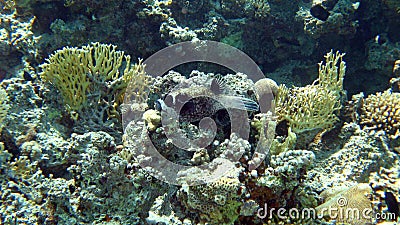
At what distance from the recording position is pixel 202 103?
10.1 ft

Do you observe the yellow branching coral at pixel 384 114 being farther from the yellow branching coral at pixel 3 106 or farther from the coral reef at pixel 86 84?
the yellow branching coral at pixel 3 106

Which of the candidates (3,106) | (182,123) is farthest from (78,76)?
(182,123)

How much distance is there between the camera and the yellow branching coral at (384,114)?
382 cm

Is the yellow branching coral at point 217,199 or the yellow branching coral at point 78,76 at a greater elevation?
the yellow branching coral at point 78,76

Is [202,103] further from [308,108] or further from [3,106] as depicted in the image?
[3,106]

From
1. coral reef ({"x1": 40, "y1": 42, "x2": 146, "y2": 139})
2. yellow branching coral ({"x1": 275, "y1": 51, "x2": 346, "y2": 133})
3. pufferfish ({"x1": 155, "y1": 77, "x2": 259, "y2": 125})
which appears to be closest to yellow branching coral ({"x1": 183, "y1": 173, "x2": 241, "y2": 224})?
pufferfish ({"x1": 155, "y1": 77, "x2": 259, "y2": 125})

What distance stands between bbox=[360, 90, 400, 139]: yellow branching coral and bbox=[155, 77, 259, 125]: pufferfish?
2.06m

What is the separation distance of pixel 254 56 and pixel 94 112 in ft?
12.4

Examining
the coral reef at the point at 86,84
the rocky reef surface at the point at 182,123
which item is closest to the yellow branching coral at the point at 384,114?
the rocky reef surface at the point at 182,123

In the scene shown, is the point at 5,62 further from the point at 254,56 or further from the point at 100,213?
the point at 254,56

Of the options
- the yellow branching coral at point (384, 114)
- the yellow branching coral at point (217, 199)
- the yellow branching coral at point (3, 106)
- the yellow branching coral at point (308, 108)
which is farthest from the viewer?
the yellow branching coral at point (384, 114)

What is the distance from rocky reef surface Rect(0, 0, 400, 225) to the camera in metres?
2.70

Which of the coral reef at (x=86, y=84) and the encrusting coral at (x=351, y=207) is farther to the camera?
the coral reef at (x=86, y=84)

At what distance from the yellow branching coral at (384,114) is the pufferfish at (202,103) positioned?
2064mm
